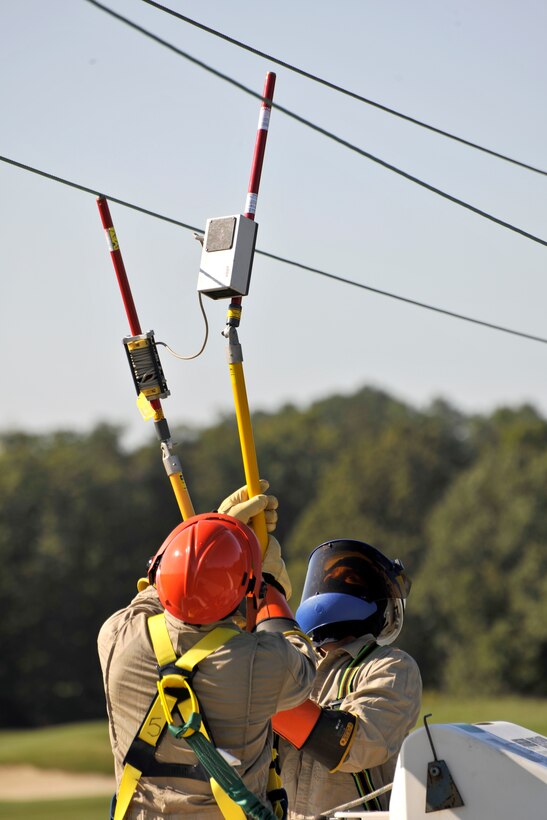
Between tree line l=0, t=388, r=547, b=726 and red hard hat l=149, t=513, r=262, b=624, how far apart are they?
53.1 metres

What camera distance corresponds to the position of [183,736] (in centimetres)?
411

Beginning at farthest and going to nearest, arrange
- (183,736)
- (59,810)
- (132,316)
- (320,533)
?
(320,533), (59,810), (132,316), (183,736)

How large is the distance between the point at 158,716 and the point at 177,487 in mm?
1339

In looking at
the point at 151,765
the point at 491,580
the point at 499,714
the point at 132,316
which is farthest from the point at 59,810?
the point at 491,580

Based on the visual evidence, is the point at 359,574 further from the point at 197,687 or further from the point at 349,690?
the point at 197,687

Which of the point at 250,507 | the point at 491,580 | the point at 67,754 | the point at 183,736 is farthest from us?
the point at 491,580

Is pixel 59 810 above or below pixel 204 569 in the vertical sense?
below

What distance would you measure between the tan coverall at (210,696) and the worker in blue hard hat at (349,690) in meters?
0.30

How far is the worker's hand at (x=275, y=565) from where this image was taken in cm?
496

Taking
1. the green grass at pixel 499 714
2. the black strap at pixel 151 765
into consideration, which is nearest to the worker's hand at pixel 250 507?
the black strap at pixel 151 765

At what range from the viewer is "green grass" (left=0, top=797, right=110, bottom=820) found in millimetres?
23812

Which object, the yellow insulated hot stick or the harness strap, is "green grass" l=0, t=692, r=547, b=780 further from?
the harness strap

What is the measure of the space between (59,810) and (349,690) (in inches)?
851

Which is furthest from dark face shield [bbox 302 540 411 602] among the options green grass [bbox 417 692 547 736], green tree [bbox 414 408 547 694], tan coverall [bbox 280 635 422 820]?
green tree [bbox 414 408 547 694]
